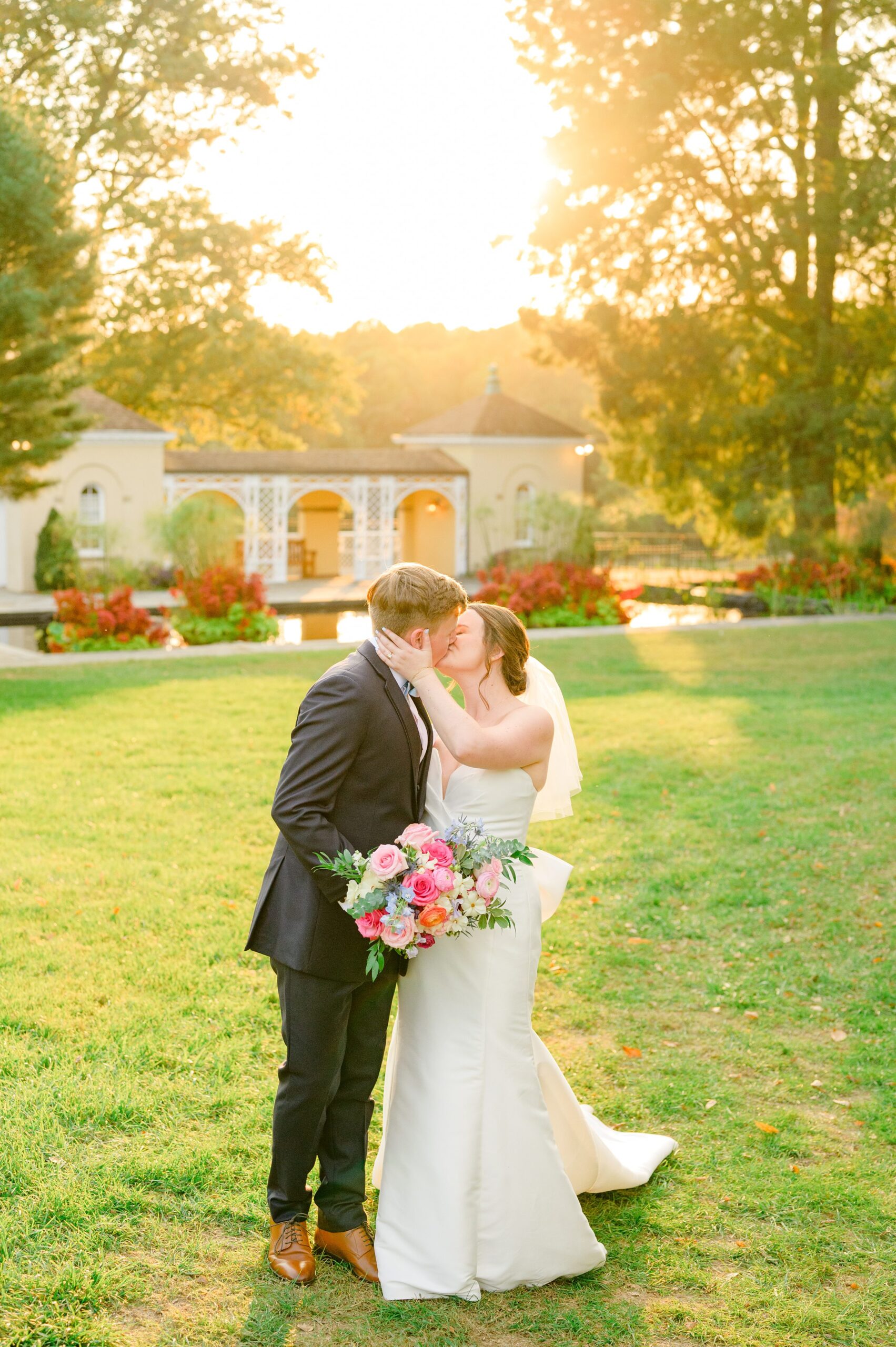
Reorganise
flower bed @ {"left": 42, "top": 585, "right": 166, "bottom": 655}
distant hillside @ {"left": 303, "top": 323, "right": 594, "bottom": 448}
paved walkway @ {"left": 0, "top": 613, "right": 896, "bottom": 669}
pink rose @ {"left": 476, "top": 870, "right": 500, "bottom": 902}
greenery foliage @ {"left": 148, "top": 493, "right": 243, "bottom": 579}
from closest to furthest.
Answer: pink rose @ {"left": 476, "top": 870, "right": 500, "bottom": 902} < paved walkway @ {"left": 0, "top": 613, "right": 896, "bottom": 669} < flower bed @ {"left": 42, "top": 585, "right": 166, "bottom": 655} < greenery foliage @ {"left": 148, "top": 493, "right": 243, "bottom": 579} < distant hillside @ {"left": 303, "top": 323, "right": 594, "bottom": 448}

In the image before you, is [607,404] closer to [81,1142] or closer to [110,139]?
[110,139]

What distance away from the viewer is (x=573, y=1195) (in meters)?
3.45

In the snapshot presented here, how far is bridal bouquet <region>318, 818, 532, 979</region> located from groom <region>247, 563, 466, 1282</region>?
0.41 feet

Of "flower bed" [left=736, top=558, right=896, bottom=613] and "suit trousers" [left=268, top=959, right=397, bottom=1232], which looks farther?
"flower bed" [left=736, top=558, right=896, bottom=613]

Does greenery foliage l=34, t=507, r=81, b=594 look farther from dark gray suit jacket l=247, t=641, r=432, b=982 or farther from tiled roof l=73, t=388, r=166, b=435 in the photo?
dark gray suit jacket l=247, t=641, r=432, b=982

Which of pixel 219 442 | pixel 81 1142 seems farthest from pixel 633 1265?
pixel 219 442

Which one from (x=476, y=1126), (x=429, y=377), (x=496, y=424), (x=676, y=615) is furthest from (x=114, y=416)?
(x=429, y=377)

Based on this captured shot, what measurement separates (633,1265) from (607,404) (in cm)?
2541

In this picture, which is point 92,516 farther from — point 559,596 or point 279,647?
point 279,647

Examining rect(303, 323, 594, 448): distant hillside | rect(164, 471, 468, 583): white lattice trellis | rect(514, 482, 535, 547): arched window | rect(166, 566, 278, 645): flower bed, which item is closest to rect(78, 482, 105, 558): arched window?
rect(164, 471, 468, 583): white lattice trellis

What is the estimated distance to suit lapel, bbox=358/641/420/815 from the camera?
10.6 ft

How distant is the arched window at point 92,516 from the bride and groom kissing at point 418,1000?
88.4 feet

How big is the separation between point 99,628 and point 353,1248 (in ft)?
48.2

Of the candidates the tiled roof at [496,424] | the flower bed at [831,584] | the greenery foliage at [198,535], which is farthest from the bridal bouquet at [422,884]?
the tiled roof at [496,424]
